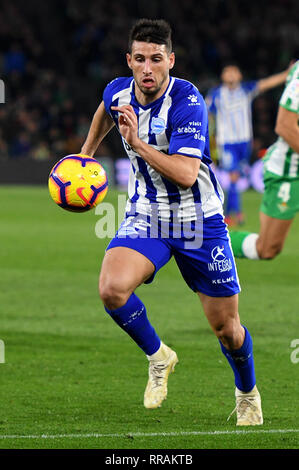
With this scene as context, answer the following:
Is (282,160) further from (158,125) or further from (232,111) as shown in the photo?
(232,111)

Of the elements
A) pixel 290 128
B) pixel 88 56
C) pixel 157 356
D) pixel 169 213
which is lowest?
pixel 88 56

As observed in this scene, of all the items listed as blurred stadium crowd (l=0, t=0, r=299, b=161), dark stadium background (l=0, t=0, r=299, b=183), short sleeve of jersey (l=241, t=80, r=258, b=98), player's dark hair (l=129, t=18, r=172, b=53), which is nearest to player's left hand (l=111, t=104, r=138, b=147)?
player's dark hair (l=129, t=18, r=172, b=53)

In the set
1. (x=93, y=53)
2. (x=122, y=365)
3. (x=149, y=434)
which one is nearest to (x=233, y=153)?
(x=122, y=365)

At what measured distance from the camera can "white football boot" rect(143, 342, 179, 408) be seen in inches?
232

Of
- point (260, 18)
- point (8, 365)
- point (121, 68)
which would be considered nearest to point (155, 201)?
point (8, 365)

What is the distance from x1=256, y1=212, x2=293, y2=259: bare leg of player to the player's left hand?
3758 mm

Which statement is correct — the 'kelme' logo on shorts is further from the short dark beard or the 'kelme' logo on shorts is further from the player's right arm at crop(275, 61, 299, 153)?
the player's right arm at crop(275, 61, 299, 153)

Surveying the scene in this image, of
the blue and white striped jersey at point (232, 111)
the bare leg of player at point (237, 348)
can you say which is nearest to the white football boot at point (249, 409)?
the bare leg of player at point (237, 348)

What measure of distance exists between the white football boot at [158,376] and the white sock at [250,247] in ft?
10.7

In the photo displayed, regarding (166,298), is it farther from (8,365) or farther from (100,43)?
(100,43)

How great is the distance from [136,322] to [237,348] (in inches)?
23.2

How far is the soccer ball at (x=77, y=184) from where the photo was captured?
18.6 feet

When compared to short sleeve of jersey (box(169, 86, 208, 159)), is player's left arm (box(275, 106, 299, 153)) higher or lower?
lower

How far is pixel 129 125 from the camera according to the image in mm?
5258
